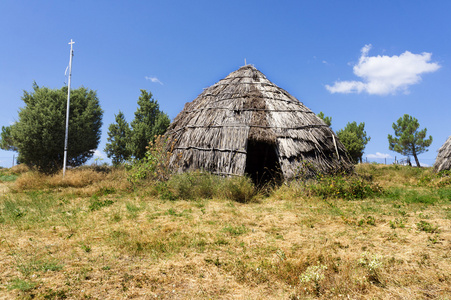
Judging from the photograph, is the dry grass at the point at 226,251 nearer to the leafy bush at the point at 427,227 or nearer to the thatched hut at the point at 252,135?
the leafy bush at the point at 427,227

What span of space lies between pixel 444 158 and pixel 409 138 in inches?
671

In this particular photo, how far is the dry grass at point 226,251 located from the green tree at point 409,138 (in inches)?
938

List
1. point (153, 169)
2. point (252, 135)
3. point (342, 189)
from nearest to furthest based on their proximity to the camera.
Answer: point (342, 189) → point (252, 135) → point (153, 169)

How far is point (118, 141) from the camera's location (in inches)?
840

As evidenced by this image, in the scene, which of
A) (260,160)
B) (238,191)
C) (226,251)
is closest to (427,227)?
(226,251)

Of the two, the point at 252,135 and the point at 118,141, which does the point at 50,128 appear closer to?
the point at 118,141

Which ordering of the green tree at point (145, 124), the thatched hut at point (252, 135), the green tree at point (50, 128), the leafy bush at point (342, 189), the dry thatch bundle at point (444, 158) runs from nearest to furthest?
the leafy bush at point (342, 189)
the thatched hut at point (252, 135)
the dry thatch bundle at point (444, 158)
the green tree at point (50, 128)
the green tree at point (145, 124)

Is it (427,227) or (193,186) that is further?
(193,186)

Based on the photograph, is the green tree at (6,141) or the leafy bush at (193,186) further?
the green tree at (6,141)

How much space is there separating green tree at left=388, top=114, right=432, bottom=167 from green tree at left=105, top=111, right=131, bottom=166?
87.6ft

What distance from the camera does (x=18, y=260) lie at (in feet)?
13.6

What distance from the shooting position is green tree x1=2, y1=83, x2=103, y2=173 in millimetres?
16406

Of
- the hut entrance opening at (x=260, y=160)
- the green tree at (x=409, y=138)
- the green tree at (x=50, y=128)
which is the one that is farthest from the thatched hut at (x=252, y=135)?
the green tree at (x=409, y=138)

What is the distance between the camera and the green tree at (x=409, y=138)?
27.7 meters
